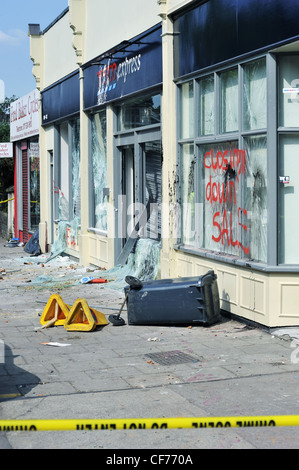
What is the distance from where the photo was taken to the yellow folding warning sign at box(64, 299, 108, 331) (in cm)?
915

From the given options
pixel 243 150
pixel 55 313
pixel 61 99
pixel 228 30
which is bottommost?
pixel 55 313

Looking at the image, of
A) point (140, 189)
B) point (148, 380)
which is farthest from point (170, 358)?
point (140, 189)

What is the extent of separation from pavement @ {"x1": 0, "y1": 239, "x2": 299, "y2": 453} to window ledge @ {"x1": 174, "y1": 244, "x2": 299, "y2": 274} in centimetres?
76

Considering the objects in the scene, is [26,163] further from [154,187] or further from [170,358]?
[170,358]

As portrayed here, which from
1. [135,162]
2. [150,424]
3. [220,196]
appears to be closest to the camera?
[150,424]

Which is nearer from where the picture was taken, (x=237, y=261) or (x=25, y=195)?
(x=237, y=261)

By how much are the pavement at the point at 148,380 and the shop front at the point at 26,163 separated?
13.1 m

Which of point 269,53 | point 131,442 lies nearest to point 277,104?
point 269,53

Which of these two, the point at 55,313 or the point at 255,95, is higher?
the point at 255,95

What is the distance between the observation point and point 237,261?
30.2ft

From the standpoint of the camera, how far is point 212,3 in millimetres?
9805

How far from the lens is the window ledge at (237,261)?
333 inches

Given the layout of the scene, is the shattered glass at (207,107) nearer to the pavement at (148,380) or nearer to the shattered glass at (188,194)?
the shattered glass at (188,194)

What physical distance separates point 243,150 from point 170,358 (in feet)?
10.2
